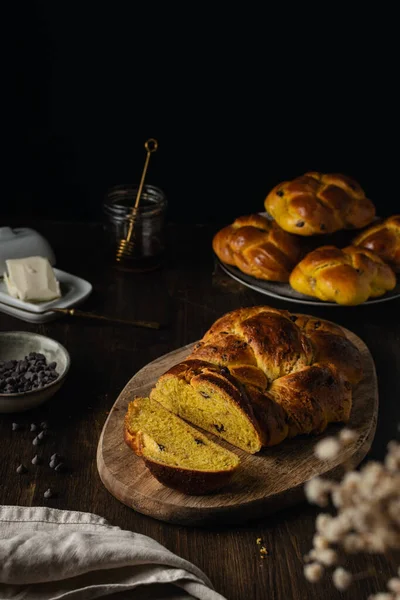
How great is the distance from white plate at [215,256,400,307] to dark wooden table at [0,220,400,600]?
0.26 ft

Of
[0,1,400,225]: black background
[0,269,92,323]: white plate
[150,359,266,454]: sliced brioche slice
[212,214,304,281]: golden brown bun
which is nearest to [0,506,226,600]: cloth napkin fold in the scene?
[150,359,266,454]: sliced brioche slice

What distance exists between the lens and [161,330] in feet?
9.66

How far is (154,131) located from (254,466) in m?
2.06

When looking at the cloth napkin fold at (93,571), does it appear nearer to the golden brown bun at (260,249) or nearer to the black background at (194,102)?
the golden brown bun at (260,249)

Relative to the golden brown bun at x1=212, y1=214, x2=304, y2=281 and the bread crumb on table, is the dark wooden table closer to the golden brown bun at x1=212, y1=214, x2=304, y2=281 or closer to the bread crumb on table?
the bread crumb on table

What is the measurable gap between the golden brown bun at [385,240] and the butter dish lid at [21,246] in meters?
1.28

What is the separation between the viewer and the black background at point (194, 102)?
3.45m

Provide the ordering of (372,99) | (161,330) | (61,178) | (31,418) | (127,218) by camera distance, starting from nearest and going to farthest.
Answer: (31,418) → (161,330) → (127,218) → (372,99) → (61,178)

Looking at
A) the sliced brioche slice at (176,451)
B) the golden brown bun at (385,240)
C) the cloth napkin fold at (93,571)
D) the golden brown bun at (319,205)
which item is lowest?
the cloth napkin fold at (93,571)

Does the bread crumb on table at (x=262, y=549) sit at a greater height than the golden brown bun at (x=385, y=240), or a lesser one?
lesser

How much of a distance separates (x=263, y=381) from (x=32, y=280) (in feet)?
3.62

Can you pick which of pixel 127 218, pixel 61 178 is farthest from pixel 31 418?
pixel 61 178

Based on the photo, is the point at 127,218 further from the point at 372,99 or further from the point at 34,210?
the point at 372,99

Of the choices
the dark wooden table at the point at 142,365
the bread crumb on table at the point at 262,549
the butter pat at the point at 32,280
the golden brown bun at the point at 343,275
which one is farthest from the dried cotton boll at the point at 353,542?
the butter pat at the point at 32,280
